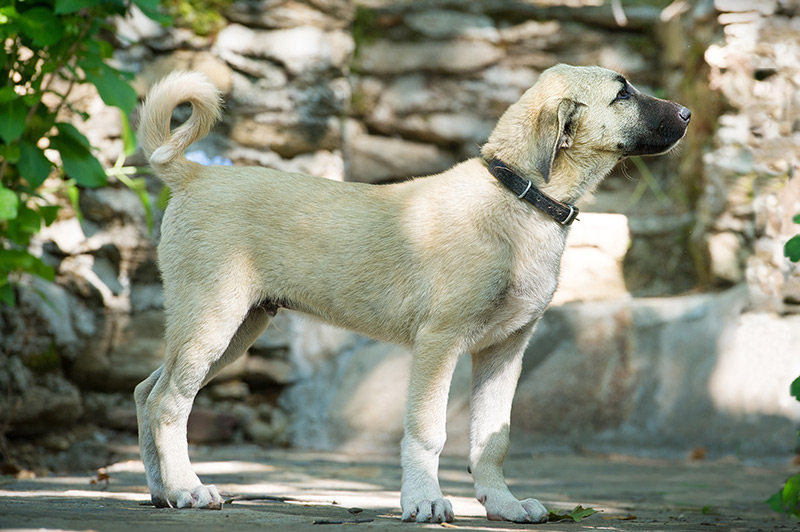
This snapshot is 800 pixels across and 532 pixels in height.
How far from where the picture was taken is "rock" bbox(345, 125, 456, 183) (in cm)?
Result: 705

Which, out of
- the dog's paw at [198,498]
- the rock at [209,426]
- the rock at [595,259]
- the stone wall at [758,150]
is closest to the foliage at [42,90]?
the dog's paw at [198,498]

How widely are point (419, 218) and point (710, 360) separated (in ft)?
10.2

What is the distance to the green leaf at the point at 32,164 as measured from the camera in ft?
12.7

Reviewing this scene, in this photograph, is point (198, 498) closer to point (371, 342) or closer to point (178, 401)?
point (178, 401)

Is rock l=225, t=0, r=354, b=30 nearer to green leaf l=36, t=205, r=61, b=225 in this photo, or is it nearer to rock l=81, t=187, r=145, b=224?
rock l=81, t=187, r=145, b=224

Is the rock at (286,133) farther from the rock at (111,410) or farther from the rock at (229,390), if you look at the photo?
the rock at (111,410)

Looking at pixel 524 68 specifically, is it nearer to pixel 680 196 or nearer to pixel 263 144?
pixel 680 196

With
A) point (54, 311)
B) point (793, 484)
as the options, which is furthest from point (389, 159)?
point (793, 484)

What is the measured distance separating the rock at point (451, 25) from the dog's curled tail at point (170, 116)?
3.99 metres

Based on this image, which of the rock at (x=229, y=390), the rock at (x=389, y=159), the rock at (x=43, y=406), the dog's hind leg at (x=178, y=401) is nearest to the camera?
the dog's hind leg at (x=178, y=401)

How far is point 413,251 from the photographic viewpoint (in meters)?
3.21

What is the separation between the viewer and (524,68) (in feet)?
23.5

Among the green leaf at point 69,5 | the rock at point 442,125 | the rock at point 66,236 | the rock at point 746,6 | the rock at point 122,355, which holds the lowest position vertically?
the rock at point 122,355

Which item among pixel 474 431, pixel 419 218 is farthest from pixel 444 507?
pixel 419 218
